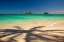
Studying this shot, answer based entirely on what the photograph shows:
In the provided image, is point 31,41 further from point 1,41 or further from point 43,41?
point 1,41

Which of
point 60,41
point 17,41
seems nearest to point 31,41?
point 17,41

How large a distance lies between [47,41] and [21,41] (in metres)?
0.55

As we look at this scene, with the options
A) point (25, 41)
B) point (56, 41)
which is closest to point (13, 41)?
point (25, 41)

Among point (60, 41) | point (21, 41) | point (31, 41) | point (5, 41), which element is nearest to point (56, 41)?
point (60, 41)

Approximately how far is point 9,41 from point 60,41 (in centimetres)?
107

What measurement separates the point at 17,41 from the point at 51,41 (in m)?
0.72

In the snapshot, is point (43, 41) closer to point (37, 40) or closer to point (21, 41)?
point (37, 40)

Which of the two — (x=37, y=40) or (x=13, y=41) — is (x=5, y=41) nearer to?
(x=13, y=41)

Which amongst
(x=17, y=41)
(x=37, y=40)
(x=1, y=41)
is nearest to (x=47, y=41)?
(x=37, y=40)

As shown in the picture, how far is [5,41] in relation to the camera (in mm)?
2141

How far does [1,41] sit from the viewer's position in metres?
2.14

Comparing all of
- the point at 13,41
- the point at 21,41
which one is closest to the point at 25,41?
the point at 21,41

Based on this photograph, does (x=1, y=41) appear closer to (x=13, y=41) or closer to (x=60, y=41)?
(x=13, y=41)

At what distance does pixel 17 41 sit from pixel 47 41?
636mm
